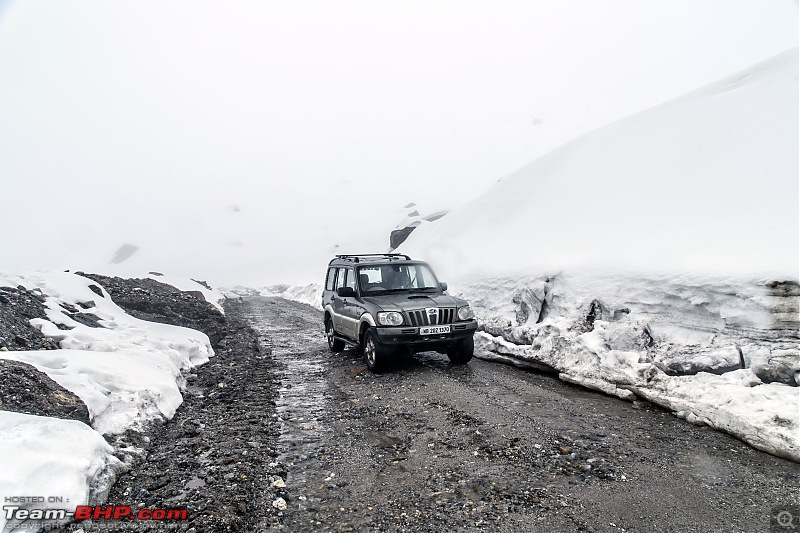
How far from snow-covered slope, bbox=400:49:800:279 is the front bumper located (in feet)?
12.9

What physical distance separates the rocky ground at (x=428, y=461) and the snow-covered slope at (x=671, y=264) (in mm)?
723

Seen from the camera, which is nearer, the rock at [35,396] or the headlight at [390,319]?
the rock at [35,396]

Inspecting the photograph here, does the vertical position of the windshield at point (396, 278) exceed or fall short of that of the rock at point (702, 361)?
it exceeds it

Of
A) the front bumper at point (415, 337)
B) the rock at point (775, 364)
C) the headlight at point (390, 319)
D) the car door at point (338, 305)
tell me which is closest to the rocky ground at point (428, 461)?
the front bumper at point (415, 337)

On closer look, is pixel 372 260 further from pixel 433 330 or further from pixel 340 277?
pixel 433 330

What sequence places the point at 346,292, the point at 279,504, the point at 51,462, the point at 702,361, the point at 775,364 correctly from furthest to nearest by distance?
the point at 346,292 → the point at 702,361 → the point at 775,364 → the point at 279,504 → the point at 51,462

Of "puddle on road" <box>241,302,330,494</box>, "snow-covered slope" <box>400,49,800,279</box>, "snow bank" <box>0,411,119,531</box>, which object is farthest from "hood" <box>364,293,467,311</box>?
"snow bank" <box>0,411,119,531</box>

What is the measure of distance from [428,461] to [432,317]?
11.9ft

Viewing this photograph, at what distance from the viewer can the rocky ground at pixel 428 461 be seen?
3.43 m

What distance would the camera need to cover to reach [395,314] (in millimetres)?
7746

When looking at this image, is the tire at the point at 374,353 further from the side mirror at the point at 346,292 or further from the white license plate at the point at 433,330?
the side mirror at the point at 346,292

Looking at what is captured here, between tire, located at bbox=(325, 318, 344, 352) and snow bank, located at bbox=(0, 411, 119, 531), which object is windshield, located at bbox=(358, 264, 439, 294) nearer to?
tire, located at bbox=(325, 318, 344, 352)

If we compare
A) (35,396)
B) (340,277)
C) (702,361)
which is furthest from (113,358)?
(702,361)

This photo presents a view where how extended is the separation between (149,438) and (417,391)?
3483 mm
